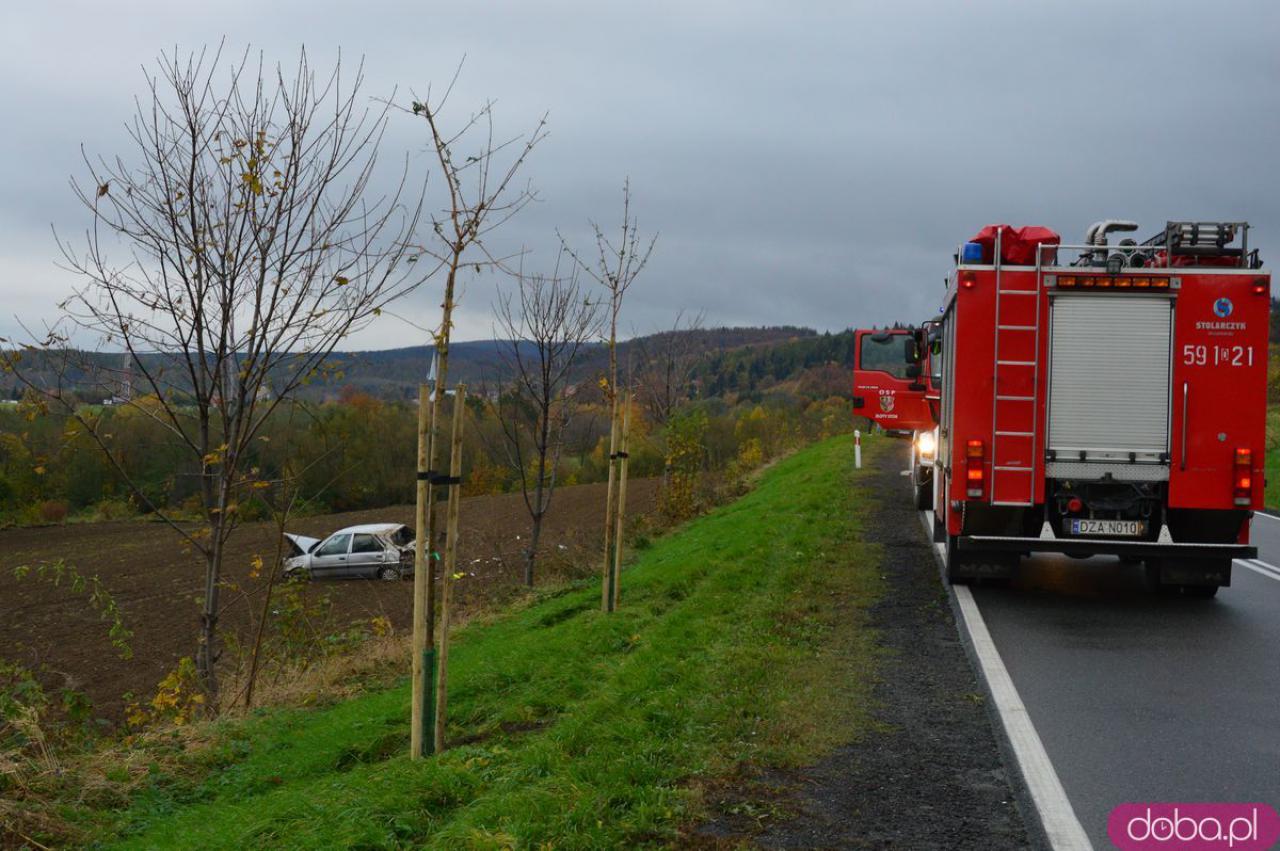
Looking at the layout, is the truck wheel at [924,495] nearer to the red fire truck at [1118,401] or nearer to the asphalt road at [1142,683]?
the asphalt road at [1142,683]

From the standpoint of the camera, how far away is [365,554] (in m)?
28.7

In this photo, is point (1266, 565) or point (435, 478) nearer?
point (435, 478)

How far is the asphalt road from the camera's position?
17.0 ft

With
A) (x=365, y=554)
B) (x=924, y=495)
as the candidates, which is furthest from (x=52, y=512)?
(x=924, y=495)

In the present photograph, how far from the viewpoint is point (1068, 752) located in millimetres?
5609

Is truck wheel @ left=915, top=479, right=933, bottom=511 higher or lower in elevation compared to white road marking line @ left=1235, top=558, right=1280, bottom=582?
higher

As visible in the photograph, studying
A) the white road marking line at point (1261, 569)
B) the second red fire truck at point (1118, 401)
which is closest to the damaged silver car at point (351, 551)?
the white road marking line at point (1261, 569)

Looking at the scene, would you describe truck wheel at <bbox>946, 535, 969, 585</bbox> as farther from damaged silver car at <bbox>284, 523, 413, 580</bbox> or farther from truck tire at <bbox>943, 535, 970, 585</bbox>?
damaged silver car at <bbox>284, 523, 413, 580</bbox>

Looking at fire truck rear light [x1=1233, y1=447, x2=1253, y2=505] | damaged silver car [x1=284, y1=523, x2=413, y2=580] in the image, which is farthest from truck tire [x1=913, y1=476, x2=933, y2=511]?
damaged silver car [x1=284, y1=523, x2=413, y2=580]

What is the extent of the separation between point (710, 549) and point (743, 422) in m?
37.5

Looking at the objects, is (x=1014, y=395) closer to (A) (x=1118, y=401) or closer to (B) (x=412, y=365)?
(A) (x=1118, y=401)

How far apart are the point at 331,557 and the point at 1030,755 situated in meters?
25.3

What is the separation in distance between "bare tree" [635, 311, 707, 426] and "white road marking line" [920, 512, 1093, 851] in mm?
20948

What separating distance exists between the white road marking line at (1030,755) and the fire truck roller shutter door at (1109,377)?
213 cm
